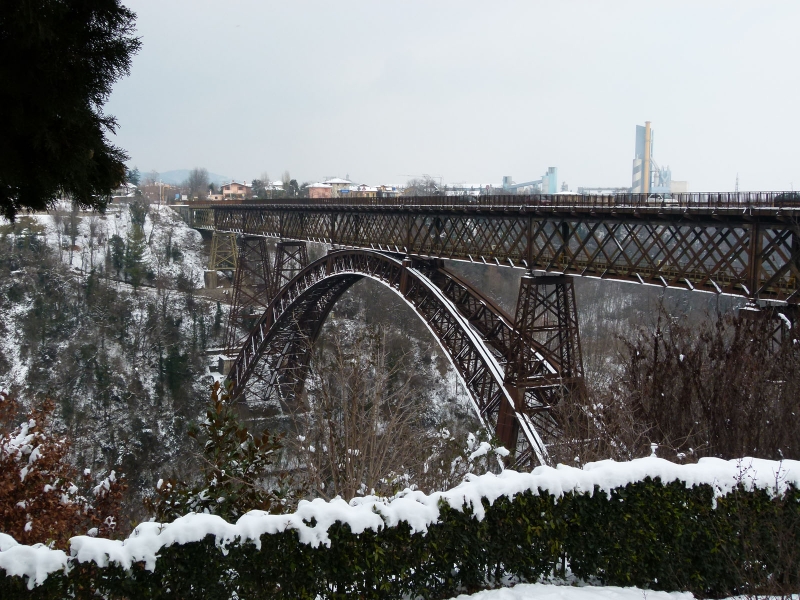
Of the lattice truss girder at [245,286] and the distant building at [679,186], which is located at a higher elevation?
the distant building at [679,186]

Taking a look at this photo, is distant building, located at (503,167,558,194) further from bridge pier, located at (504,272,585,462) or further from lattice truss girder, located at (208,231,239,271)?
bridge pier, located at (504,272,585,462)

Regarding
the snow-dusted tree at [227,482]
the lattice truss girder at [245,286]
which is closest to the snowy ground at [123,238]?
the lattice truss girder at [245,286]

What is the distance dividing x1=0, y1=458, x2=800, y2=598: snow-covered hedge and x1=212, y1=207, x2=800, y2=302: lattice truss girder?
6185 mm

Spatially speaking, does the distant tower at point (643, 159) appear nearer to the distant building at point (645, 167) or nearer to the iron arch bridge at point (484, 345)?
the distant building at point (645, 167)

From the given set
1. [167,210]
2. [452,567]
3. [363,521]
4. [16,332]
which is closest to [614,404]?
[452,567]

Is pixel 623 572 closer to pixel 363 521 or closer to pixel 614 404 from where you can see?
pixel 363 521

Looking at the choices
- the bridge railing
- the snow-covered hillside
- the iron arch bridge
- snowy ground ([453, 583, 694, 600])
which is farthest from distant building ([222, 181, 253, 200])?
snowy ground ([453, 583, 694, 600])

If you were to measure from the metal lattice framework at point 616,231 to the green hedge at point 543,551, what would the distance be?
6258 mm

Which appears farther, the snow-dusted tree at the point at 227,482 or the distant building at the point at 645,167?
the distant building at the point at 645,167

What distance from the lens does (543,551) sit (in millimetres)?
7008

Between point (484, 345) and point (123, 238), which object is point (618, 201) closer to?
point (484, 345)

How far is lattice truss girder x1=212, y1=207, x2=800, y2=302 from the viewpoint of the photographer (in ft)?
40.8

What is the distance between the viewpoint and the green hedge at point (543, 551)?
237 inches

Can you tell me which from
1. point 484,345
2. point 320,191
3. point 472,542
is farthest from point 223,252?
point 472,542
